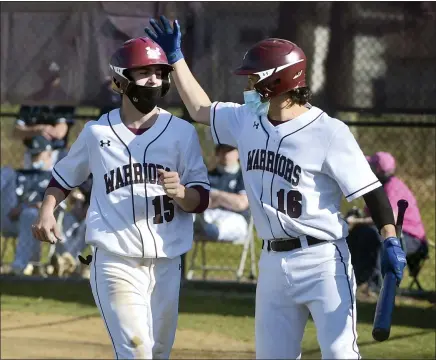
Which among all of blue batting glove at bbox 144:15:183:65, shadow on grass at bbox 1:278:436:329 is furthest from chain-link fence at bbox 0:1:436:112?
blue batting glove at bbox 144:15:183:65

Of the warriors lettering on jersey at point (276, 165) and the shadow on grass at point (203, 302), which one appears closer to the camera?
the warriors lettering on jersey at point (276, 165)

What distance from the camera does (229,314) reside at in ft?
28.2

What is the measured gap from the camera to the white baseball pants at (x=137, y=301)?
15.0 ft

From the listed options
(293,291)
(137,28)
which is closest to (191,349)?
(137,28)

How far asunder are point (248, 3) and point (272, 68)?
4.12 metres

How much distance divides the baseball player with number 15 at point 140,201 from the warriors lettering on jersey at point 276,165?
1.15 feet

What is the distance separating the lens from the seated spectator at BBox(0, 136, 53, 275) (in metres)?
9.27

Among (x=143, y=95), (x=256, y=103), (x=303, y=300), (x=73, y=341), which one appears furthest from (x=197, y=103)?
(x=73, y=341)

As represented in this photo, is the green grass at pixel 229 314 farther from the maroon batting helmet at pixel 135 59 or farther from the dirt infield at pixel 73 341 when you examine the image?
the maroon batting helmet at pixel 135 59

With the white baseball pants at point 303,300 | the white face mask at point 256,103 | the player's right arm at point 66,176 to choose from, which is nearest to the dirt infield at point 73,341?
the player's right arm at point 66,176

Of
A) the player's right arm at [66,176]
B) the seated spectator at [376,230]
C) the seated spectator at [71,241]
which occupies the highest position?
the player's right arm at [66,176]

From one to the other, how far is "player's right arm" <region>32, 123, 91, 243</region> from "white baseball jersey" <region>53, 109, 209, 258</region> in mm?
13

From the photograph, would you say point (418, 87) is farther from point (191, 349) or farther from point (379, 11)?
point (191, 349)

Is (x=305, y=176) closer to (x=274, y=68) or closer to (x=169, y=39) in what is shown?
(x=274, y=68)
